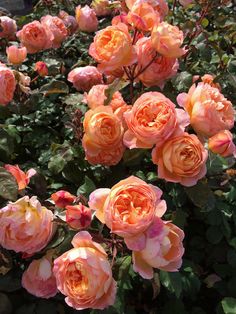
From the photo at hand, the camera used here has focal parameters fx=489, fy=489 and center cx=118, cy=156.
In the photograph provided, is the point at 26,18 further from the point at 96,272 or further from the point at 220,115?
the point at 96,272

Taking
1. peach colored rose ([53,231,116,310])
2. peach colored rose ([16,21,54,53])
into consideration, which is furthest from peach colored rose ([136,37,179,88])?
peach colored rose ([16,21,54,53])

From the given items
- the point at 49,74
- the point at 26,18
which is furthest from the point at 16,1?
the point at 49,74

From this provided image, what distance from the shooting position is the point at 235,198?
1.34 meters

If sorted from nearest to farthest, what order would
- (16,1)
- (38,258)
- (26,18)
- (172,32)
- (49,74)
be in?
(38,258), (172,32), (49,74), (26,18), (16,1)

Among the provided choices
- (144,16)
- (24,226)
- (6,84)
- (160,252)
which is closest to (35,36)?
(6,84)

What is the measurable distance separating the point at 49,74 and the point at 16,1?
20.8 feet

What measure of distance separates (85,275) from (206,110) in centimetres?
47

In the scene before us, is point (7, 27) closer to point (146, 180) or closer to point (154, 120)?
A: point (146, 180)

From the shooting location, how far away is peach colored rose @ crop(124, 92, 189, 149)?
107 cm

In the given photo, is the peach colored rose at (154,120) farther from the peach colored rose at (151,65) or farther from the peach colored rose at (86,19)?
the peach colored rose at (86,19)

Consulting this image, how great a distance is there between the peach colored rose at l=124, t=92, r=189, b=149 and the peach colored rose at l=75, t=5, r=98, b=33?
3.98 ft

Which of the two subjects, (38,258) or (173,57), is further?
(173,57)

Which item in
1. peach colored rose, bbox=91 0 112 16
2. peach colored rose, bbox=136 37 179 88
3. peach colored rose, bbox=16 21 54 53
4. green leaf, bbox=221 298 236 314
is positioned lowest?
peach colored rose, bbox=91 0 112 16

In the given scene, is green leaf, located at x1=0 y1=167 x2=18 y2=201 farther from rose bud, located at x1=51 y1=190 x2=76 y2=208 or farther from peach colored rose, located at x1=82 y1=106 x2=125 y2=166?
peach colored rose, located at x1=82 y1=106 x2=125 y2=166
